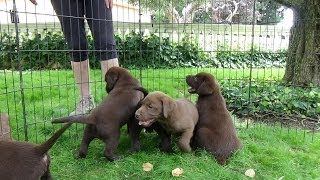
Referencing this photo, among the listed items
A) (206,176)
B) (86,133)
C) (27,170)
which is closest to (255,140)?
(206,176)

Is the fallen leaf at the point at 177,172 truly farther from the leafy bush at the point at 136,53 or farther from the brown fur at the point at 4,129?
the leafy bush at the point at 136,53

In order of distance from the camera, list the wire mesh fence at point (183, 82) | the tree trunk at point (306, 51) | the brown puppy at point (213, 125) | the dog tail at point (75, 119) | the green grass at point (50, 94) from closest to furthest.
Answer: the dog tail at point (75, 119) → the brown puppy at point (213, 125) → the wire mesh fence at point (183, 82) → the green grass at point (50, 94) → the tree trunk at point (306, 51)

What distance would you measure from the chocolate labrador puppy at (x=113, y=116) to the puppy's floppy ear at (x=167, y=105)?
A: 0.33 meters

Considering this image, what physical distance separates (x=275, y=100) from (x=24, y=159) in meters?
3.87

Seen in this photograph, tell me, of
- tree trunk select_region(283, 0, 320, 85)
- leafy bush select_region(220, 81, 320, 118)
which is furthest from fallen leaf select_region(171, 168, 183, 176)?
tree trunk select_region(283, 0, 320, 85)

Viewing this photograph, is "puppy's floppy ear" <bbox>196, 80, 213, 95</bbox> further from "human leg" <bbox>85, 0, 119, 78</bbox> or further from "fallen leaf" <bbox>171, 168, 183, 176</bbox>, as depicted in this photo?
"human leg" <bbox>85, 0, 119, 78</bbox>

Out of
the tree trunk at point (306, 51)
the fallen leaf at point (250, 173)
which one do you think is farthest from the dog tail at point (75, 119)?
the tree trunk at point (306, 51)

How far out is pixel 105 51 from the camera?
4.53m

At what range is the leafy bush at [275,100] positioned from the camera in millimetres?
5352

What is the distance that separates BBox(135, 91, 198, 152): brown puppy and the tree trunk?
316 cm

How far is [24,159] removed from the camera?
2752 mm

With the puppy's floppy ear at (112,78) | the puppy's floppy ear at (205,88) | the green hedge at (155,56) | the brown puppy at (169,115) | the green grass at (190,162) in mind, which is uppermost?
the green hedge at (155,56)

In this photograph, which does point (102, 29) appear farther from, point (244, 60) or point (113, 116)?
point (244, 60)

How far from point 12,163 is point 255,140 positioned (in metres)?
2.75
